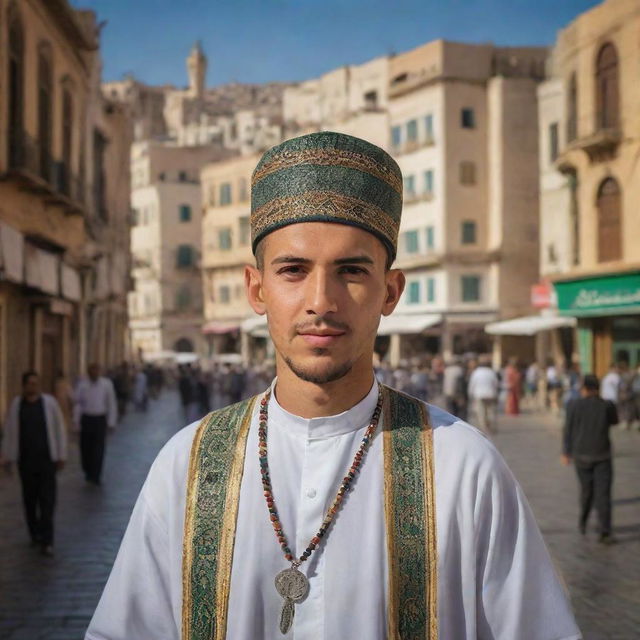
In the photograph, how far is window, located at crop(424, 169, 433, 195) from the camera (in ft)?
155

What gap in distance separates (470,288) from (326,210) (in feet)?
145

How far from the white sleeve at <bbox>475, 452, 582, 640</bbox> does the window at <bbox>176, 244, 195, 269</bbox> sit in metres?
69.4

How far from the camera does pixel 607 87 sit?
27859 mm

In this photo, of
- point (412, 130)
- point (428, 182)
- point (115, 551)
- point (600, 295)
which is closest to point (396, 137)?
point (412, 130)

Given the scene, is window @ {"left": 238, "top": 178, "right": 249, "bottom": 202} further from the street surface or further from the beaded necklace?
the beaded necklace

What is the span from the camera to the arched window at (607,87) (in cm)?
2755

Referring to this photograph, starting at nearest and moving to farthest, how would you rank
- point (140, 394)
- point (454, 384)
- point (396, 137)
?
1. point (454, 384)
2. point (140, 394)
3. point (396, 137)

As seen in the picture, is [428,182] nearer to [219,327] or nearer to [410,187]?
[410,187]

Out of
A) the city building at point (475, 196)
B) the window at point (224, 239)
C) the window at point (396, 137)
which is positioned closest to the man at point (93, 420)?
the city building at point (475, 196)

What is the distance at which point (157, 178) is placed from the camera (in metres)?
72.6

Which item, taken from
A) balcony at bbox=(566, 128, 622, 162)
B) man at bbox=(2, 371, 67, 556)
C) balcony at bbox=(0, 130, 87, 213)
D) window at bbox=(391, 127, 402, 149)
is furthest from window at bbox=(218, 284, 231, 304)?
man at bbox=(2, 371, 67, 556)

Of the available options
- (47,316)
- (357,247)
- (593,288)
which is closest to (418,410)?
(357,247)

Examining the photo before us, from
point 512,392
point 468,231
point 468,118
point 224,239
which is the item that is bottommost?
point 512,392

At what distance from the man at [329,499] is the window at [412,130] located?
46637 mm
